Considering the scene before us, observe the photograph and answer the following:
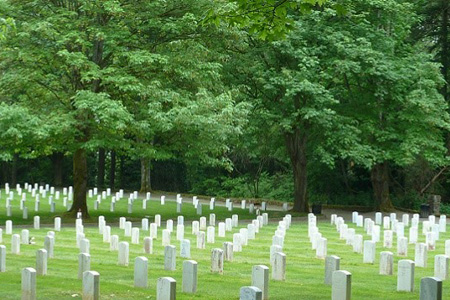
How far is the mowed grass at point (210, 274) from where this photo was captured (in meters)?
13.3

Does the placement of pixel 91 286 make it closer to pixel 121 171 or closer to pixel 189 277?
pixel 189 277

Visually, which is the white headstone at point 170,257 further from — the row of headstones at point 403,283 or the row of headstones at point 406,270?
the row of headstones at point 403,283

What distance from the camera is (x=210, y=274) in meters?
15.5

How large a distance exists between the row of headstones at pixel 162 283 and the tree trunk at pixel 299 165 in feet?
79.5

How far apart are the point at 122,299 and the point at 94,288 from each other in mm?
871

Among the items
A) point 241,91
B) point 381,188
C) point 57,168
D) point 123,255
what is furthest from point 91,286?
point 57,168

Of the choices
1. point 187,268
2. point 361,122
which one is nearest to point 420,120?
point 361,122

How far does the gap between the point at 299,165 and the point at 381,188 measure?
4.96 meters

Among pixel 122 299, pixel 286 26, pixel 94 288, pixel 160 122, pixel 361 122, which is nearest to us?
pixel 94 288

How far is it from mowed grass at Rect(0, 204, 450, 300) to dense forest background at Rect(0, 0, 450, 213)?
19.1ft

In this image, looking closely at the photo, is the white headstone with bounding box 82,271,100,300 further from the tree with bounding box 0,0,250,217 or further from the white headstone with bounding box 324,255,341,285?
the tree with bounding box 0,0,250,217

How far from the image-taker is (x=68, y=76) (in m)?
30.4

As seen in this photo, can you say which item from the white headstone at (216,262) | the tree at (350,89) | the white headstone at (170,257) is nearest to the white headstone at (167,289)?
the white headstone at (216,262)

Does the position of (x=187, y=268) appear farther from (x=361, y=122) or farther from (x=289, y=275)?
(x=361, y=122)
